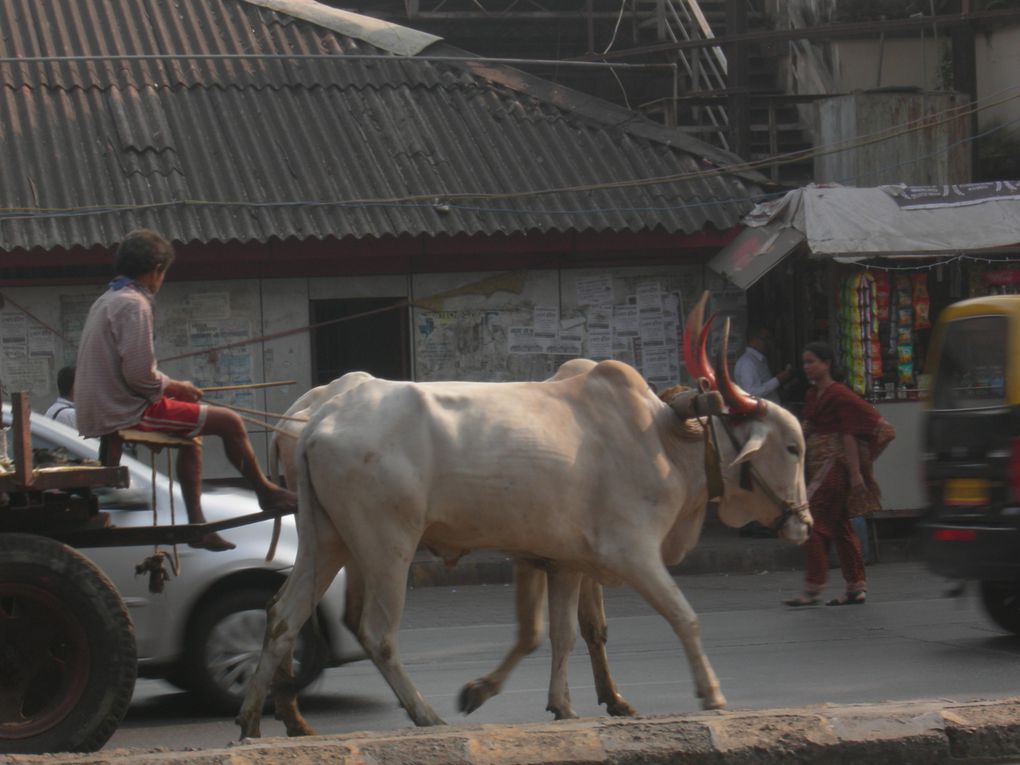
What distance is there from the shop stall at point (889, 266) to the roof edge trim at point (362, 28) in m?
4.45

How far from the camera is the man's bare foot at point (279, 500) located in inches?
287

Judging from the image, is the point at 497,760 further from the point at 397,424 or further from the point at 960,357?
the point at 960,357

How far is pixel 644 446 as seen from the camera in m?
7.42

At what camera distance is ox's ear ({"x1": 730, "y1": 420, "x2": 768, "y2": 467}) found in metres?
7.74

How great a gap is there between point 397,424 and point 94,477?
4.29 feet

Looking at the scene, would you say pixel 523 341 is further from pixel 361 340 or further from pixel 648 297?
pixel 361 340

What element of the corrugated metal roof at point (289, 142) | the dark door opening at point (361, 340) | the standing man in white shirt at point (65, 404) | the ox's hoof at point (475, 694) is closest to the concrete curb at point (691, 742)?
the ox's hoof at point (475, 694)

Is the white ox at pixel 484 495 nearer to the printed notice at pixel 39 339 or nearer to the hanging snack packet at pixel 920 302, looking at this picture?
Result: the printed notice at pixel 39 339

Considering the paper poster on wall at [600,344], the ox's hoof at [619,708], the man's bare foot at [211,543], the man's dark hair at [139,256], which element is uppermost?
the man's dark hair at [139,256]

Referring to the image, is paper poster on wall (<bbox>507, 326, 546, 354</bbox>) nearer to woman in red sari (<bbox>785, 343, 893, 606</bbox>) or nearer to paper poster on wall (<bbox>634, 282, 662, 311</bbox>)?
paper poster on wall (<bbox>634, 282, 662, 311</bbox>)

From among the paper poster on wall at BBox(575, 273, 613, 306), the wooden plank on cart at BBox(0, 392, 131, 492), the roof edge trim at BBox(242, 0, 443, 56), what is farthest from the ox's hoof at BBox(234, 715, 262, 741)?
the roof edge trim at BBox(242, 0, 443, 56)

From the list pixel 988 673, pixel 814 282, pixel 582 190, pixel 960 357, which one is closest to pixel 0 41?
pixel 582 190

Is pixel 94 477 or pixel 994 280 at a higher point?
pixel 994 280

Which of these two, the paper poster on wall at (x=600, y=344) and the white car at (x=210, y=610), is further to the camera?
the paper poster on wall at (x=600, y=344)
